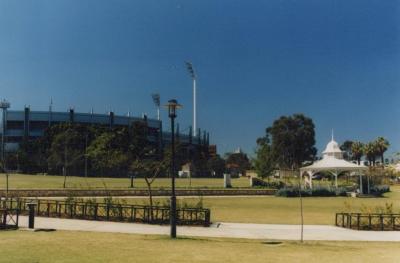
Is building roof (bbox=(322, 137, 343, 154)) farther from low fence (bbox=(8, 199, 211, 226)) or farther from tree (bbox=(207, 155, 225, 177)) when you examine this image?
low fence (bbox=(8, 199, 211, 226))

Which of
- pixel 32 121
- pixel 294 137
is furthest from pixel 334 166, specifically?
pixel 32 121

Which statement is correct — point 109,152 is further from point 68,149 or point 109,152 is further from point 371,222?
point 371,222

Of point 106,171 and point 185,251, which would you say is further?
point 106,171

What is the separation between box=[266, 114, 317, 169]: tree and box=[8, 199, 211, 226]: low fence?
81286 millimetres

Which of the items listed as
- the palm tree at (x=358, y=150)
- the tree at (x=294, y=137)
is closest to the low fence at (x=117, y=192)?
the tree at (x=294, y=137)

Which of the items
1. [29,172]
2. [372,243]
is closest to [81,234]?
[372,243]

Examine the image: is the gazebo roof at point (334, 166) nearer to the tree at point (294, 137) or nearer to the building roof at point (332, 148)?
the building roof at point (332, 148)

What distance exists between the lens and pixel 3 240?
14.8 meters

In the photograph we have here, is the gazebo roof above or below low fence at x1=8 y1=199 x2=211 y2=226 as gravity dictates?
above

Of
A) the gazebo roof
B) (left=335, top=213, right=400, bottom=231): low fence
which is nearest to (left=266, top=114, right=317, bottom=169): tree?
the gazebo roof

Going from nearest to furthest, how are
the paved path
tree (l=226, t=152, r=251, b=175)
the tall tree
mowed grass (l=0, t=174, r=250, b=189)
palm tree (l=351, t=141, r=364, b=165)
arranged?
the paved path
mowed grass (l=0, t=174, r=250, b=189)
the tall tree
palm tree (l=351, t=141, r=364, b=165)
tree (l=226, t=152, r=251, b=175)

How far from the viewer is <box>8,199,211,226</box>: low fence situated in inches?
852

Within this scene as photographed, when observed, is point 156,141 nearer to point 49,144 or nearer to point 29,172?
point 49,144

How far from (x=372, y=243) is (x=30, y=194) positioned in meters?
30.9
